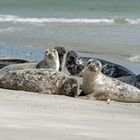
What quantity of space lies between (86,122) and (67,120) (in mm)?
170

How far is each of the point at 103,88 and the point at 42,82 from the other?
93 cm

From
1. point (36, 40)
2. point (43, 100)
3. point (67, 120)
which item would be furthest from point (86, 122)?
point (36, 40)

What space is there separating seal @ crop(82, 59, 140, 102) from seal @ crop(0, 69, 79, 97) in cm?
32

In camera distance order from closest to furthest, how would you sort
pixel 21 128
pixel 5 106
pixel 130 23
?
pixel 21 128
pixel 5 106
pixel 130 23

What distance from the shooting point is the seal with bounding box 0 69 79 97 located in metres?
8.62

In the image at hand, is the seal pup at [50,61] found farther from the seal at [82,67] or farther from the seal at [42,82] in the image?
the seal at [82,67]

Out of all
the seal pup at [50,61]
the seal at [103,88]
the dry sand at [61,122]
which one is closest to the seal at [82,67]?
the seal pup at [50,61]

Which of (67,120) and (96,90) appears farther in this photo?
(96,90)

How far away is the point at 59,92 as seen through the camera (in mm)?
8641

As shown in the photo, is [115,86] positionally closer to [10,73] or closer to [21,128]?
[10,73]

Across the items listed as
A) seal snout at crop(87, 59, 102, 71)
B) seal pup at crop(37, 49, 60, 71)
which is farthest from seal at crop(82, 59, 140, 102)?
seal pup at crop(37, 49, 60, 71)

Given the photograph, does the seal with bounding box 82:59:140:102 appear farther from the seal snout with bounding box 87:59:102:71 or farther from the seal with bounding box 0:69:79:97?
the seal with bounding box 0:69:79:97

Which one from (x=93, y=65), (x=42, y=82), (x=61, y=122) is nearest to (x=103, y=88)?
(x=93, y=65)

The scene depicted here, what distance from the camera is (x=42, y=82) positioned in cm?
870
